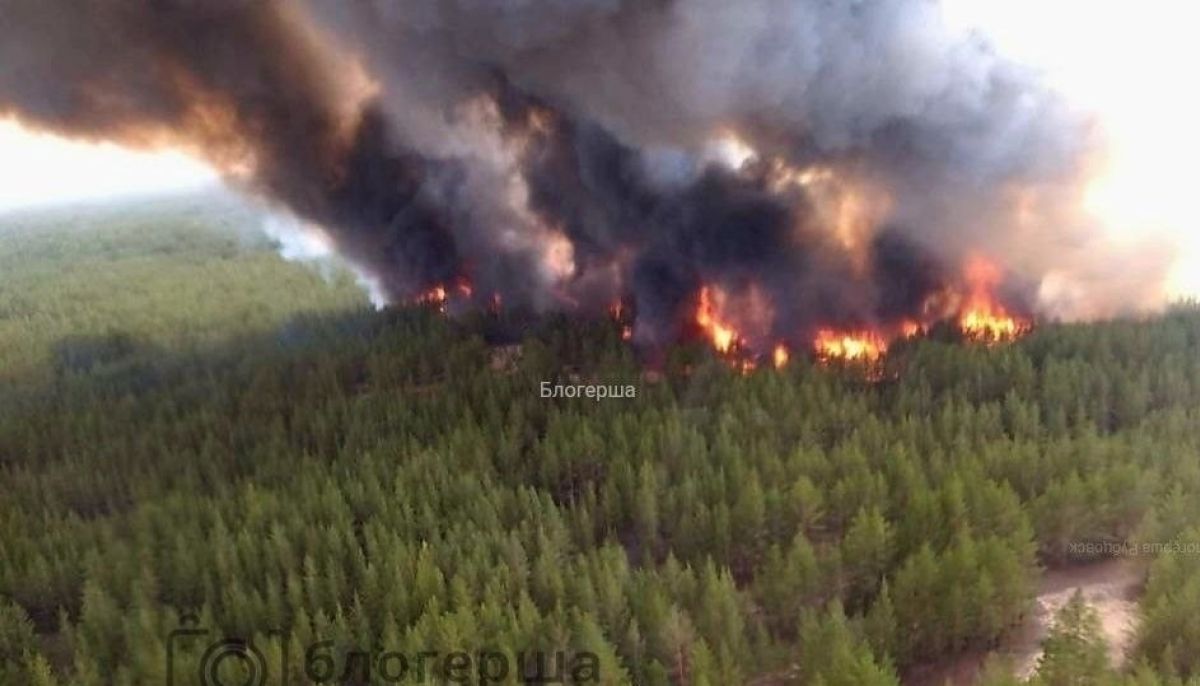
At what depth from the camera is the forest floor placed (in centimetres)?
1745

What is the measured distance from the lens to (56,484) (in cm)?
2883

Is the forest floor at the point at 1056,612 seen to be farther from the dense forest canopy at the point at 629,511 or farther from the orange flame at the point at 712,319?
the orange flame at the point at 712,319

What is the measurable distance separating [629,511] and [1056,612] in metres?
8.88

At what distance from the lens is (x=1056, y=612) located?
61.1 feet

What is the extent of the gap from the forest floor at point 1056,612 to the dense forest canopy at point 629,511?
1.11 feet

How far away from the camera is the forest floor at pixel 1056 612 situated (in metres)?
17.5

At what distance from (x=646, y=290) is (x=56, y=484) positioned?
64.3 ft

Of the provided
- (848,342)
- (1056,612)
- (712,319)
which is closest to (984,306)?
(848,342)

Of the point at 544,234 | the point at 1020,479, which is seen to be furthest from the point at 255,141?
the point at 1020,479

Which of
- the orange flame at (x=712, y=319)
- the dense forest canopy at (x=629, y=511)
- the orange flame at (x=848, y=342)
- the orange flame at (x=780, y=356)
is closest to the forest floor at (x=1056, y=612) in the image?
the dense forest canopy at (x=629, y=511)

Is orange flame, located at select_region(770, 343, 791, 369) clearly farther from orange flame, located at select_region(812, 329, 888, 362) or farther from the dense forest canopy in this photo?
the dense forest canopy

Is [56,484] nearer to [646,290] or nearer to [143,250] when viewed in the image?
[646,290]

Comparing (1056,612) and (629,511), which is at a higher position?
(629,511)

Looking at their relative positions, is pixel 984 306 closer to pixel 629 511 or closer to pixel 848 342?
pixel 848 342
